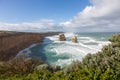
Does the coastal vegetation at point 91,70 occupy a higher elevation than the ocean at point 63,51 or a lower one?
higher

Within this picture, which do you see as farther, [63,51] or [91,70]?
[63,51]

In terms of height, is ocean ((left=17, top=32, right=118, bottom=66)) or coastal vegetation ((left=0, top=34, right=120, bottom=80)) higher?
coastal vegetation ((left=0, top=34, right=120, bottom=80))

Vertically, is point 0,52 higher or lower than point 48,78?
lower

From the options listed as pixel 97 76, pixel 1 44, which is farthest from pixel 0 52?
pixel 97 76

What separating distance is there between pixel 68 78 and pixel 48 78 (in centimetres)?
84

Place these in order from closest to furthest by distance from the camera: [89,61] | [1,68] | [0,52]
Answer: [89,61]
[1,68]
[0,52]

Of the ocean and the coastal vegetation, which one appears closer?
the coastal vegetation

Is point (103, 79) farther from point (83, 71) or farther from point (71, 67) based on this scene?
point (71, 67)

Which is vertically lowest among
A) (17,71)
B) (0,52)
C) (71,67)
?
(0,52)

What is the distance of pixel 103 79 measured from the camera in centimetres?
579

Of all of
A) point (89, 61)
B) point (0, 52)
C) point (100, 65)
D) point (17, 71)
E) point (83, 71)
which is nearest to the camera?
point (83, 71)

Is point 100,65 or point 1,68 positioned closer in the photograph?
point 100,65

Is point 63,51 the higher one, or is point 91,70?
point 91,70

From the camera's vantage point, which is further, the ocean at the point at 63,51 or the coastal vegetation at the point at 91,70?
the ocean at the point at 63,51
